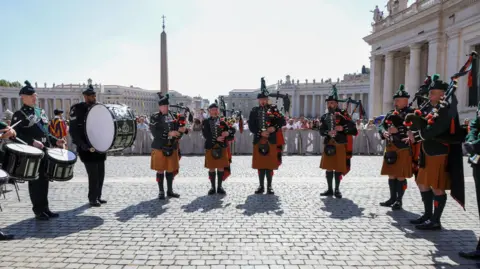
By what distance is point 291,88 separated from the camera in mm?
102250

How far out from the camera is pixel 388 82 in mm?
30750

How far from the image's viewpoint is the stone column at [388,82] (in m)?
30.7

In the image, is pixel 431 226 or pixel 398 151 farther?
pixel 398 151

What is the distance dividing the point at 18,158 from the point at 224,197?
4.15m

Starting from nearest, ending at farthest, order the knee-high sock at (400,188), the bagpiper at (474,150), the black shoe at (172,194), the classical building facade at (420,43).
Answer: the bagpiper at (474,150) → the knee-high sock at (400,188) → the black shoe at (172,194) → the classical building facade at (420,43)

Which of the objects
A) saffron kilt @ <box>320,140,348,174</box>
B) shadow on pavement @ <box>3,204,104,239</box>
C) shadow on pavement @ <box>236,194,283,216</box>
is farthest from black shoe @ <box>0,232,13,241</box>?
saffron kilt @ <box>320,140,348,174</box>

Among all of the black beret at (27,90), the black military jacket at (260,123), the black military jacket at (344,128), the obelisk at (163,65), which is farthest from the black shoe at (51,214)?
→ the obelisk at (163,65)

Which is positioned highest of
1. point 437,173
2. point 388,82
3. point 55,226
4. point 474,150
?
point 388,82

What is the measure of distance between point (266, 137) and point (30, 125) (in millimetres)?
4953

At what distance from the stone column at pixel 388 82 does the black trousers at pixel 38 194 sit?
3077cm

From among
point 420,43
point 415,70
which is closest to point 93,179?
point 415,70

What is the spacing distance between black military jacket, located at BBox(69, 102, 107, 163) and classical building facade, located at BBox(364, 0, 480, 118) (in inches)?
851

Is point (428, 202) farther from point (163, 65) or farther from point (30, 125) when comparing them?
point (163, 65)

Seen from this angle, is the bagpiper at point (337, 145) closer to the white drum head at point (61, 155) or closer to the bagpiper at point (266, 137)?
the bagpiper at point (266, 137)
